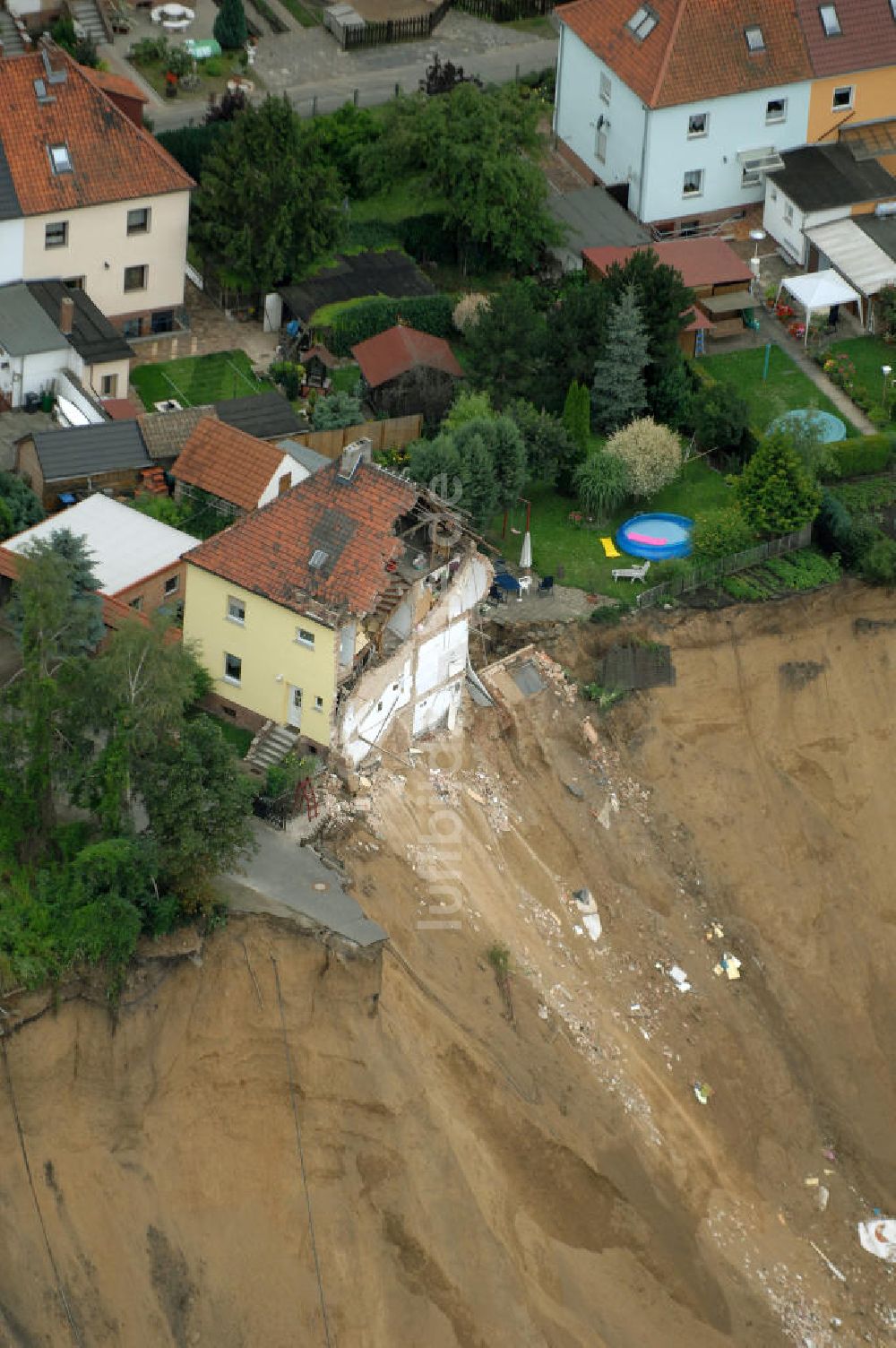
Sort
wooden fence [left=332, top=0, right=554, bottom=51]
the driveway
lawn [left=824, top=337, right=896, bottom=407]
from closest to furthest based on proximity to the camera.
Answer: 1. the driveway
2. lawn [left=824, top=337, right=896, bottom=407]
3. wooden fence [left=332, top=0, right=554, bottom=51]

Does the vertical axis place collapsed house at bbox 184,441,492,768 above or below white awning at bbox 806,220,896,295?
above

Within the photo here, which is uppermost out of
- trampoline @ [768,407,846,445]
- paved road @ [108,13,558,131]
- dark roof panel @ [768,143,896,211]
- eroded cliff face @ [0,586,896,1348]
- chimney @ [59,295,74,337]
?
chimney @ [59,295,74,337]

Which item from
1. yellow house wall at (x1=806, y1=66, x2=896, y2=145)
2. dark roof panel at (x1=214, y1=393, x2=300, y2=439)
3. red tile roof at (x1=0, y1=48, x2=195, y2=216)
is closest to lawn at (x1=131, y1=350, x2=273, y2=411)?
dark roof panel at (x1=214, y1=393, x2=300, y2=439)

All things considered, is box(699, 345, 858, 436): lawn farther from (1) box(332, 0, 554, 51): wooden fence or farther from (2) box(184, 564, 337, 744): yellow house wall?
(2) box(184, 564, 337, 744): yellow house wall

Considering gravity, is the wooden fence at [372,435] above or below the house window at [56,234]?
below

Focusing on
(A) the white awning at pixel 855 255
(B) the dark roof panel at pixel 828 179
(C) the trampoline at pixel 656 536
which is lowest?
(C) the trampoline at pixel 656 536

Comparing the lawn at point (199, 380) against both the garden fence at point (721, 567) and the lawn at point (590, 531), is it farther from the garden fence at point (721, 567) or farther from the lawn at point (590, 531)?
the garden fence at point (721, 567)

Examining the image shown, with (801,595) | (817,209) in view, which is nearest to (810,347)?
(817,209)

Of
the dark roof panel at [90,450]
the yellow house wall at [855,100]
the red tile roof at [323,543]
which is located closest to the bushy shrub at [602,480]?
the red tile roof at [323,543]
